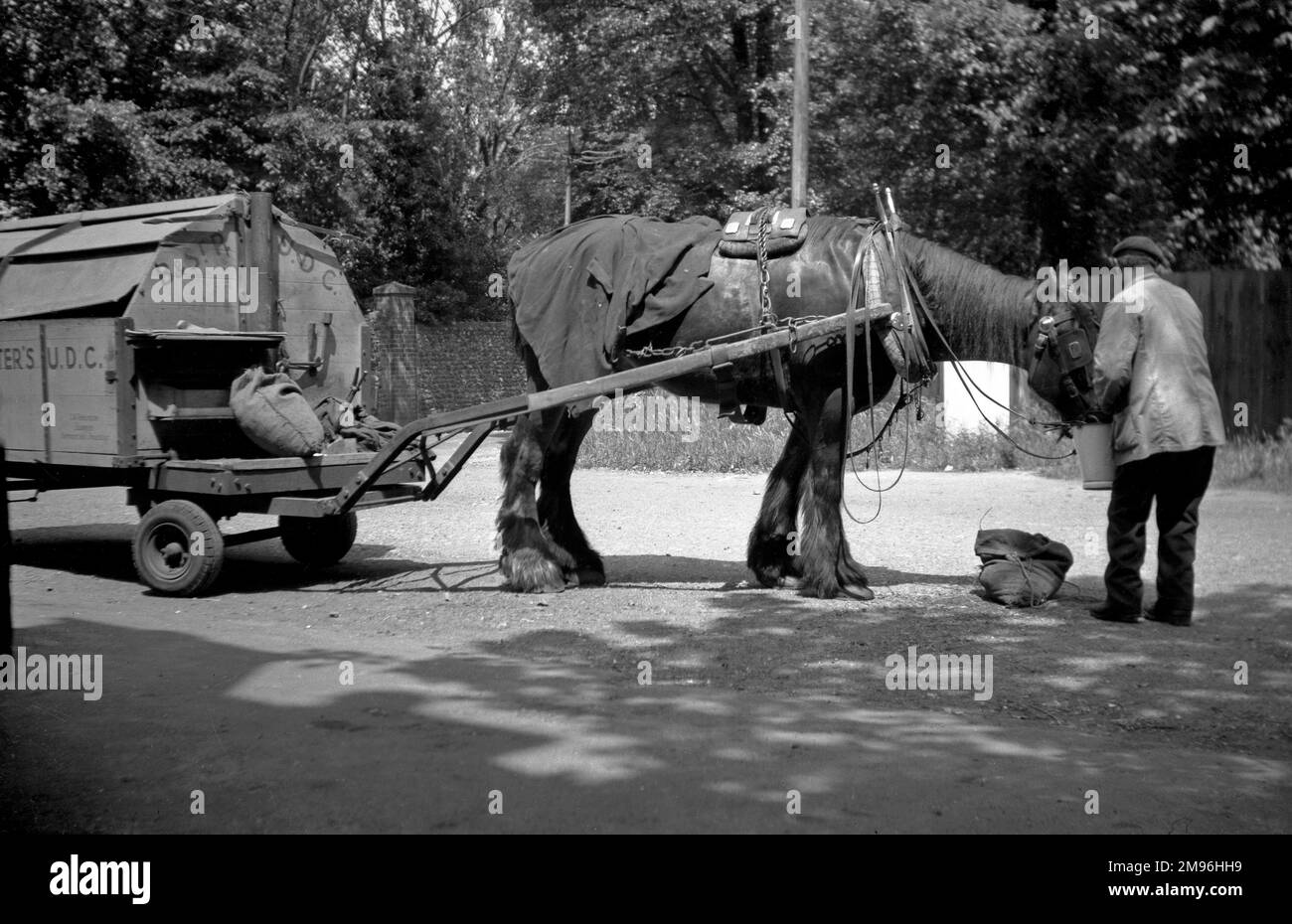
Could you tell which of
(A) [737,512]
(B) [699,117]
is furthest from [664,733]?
(B) [699,117]

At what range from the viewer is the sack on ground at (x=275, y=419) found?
8039 millimetres

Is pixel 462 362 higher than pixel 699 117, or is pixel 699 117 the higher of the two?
pixel 699 117

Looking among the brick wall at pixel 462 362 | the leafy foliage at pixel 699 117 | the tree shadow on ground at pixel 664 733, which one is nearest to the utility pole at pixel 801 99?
the leafy foliage at pixel 699 117

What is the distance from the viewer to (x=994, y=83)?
1639cm

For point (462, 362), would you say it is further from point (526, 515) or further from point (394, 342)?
point (526, 515)

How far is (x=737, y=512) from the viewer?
40.2 feet

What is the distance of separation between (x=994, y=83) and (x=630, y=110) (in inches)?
511

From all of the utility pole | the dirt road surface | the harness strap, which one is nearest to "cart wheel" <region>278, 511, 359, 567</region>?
the dirt road surface

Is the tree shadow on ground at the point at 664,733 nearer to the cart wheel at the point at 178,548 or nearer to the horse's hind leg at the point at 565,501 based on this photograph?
the cart wheel at the point at 178,548

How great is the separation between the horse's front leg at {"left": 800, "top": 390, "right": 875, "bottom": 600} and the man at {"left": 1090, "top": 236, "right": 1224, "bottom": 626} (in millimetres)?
1470

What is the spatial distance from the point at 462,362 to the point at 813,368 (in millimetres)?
24259

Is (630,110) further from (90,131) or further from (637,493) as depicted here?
(637,493)

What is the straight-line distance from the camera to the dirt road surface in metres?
4.02
